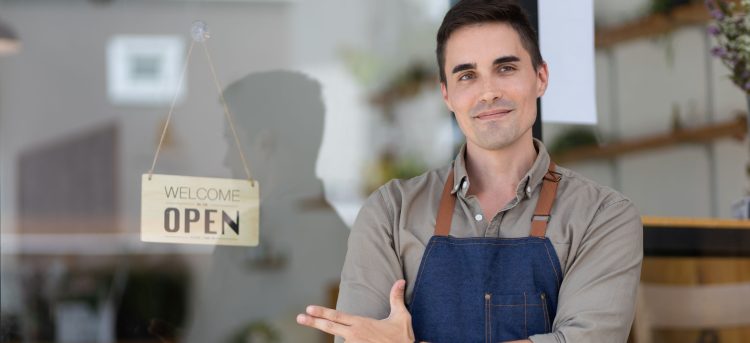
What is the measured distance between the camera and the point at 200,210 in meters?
2.51

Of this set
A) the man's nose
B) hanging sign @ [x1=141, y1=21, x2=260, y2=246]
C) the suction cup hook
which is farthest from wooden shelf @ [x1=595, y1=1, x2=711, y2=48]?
the man's nose

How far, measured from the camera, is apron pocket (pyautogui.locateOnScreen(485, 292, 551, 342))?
1875 millimetres

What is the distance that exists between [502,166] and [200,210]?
0.79m

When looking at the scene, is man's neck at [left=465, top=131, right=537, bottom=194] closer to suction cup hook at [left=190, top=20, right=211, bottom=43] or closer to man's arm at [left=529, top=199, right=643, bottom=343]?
man's arm at [left=529, top=199, right=643, bottom=343]

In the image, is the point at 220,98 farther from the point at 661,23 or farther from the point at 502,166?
the point at 661,23

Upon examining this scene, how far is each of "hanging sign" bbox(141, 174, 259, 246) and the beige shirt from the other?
1.90 ft

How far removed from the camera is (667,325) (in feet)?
11.2

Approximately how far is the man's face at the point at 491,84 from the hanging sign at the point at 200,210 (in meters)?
0.72

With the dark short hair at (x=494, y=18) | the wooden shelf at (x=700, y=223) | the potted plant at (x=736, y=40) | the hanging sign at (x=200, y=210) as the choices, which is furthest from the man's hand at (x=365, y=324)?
the potted plant at (x=736, y=40)

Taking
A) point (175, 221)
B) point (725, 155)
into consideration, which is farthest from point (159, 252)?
point (725, 155)

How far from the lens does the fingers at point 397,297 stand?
1857mm

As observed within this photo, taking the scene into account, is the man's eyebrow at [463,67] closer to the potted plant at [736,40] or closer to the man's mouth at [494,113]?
the man's mouth at [494,113]

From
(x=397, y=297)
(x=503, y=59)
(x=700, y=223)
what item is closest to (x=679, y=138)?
(x=700, y=223)

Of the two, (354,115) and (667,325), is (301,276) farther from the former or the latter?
(667,325)
